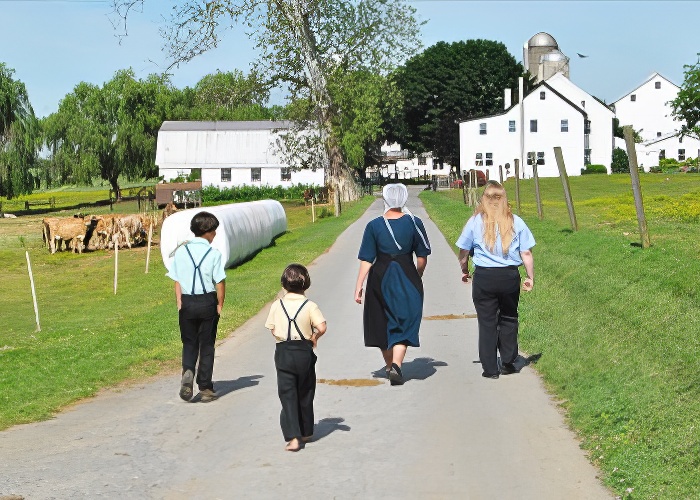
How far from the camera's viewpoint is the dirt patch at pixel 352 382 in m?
10.2

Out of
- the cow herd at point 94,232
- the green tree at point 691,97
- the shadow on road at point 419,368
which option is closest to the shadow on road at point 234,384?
the shadow on road at point 419,368

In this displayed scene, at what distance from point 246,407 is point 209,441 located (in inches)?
49.7

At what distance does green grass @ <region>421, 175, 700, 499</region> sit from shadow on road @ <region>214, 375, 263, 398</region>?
9.68ft

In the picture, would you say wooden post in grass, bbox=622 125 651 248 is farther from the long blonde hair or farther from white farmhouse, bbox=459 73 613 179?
white farmhouse, bbox=459 73 613 179

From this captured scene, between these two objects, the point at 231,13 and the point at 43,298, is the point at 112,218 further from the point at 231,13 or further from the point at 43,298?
the point at 43,298

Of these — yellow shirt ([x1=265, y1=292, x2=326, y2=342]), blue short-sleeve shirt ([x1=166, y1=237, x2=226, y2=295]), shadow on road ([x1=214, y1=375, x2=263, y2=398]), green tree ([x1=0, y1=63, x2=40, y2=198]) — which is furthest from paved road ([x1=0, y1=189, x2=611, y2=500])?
green tree ([x1=0, y1=63, x2=40, y2=198])

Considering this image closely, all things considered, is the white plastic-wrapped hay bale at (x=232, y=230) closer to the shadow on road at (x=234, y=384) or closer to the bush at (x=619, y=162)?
the shadow on road at (x=234, y=384)

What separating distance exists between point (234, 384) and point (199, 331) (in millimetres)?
1010

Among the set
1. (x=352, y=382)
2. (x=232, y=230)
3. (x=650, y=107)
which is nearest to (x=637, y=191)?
(x=352, y=382)

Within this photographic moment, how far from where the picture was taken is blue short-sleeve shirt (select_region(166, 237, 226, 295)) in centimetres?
960

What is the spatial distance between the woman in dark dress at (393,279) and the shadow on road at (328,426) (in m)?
1.63

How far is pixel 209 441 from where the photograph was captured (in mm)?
8102

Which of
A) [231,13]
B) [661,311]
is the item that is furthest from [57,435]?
[231,13]

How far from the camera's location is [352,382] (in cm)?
1034
